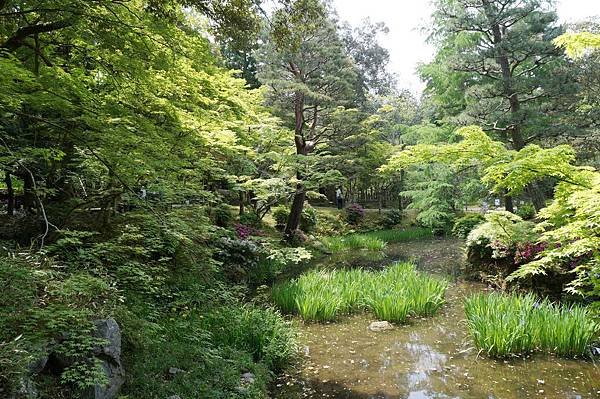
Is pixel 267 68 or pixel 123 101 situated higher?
pixel 267 68

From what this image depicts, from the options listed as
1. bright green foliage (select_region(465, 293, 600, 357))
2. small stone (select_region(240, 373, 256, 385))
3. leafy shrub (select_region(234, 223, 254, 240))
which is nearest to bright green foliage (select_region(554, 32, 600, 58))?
bright green foliage (select_region(465, 293, 600, 357))

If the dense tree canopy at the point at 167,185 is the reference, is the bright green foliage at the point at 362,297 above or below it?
below

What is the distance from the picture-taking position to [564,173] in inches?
184

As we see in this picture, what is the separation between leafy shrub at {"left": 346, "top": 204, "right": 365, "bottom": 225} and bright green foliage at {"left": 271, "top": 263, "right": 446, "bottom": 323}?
470 inches

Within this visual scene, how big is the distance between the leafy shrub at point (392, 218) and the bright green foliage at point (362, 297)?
1291 cm

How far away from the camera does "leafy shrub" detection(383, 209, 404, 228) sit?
802 inches

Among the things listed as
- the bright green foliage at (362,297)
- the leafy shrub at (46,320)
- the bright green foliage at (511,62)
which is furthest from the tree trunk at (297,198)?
the leafy shrub at (46,320)

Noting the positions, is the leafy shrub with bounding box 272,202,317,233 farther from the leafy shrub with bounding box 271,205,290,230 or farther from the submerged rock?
the submerged rock

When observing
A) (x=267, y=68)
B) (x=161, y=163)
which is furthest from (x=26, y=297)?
(x=267, y=68)

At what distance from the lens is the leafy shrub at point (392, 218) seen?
20375mm

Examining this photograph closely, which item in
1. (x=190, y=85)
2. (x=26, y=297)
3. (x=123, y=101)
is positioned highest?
(x=190, y=85)

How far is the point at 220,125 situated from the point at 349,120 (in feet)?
25.6

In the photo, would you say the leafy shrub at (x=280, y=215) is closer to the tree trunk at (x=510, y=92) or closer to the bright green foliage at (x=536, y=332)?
the tree trunk at (x=510, y=92)

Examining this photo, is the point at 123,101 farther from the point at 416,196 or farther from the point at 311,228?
the point at 416,196
